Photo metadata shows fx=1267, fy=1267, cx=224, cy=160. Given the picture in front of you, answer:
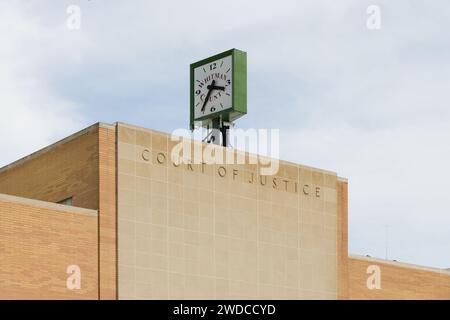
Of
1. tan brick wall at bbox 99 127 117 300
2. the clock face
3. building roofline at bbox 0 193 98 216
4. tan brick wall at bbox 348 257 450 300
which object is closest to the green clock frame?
the clock face

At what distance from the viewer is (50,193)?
50.6m

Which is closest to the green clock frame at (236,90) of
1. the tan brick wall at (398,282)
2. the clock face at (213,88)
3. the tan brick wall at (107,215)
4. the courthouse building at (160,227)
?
the clock face at (213,88)

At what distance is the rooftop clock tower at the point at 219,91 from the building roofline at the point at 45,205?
652 inches

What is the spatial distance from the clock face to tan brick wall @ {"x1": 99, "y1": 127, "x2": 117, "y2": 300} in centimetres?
1687

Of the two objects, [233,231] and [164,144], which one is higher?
[164,144]

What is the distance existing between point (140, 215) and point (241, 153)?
606 centimetres

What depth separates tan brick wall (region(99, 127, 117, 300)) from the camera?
46969mm

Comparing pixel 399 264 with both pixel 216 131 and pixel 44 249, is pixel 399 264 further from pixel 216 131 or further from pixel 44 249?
pixel 44 249

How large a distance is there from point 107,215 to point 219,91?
767 inches

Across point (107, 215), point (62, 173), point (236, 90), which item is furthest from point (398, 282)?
point (62, 173)

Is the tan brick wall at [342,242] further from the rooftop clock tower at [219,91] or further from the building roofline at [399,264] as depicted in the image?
the rooftop clock tower at [219,91]
